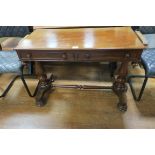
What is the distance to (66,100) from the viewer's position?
1839 mm

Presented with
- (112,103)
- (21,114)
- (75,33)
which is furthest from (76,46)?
(21,114)

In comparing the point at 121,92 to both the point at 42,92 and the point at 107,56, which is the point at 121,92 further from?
the point at 42,92

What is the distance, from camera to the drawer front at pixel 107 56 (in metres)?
1.34

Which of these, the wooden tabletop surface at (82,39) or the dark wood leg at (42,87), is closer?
the wooden tabletop surface at (82,39)

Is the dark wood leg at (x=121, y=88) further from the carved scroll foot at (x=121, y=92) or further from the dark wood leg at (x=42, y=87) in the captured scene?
the dark wood leg at (x=42, y=87)

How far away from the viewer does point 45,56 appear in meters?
1.41

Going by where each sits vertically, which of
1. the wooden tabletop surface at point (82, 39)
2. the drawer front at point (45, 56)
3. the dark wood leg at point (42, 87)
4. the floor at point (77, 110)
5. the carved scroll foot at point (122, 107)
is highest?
the wooden tabletop surface at point (82, 39)

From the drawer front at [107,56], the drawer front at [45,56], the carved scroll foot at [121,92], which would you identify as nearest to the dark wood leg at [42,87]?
the drawer front at [45,56]

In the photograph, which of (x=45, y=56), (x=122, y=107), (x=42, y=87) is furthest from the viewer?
(x=42, y=87)

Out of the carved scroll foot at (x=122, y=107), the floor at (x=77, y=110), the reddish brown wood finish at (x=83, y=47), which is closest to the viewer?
the reddish brown wood finish at (x=83, y=47)

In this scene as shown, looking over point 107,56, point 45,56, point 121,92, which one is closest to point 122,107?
point 121,92

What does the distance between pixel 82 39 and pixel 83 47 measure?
17 cm

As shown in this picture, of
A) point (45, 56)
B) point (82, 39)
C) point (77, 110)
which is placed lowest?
point (77, 110)

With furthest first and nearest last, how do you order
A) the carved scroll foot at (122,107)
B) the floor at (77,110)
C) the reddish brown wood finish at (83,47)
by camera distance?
the carved scroll foot at (122,107), the floor at (77,110), the reddish brown wood finish at (83,47)
